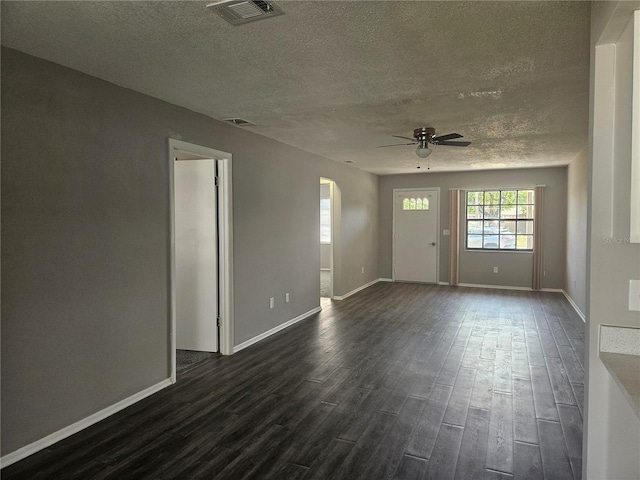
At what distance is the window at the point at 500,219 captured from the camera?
8.13 metres

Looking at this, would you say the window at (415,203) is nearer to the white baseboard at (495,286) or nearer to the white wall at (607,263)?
the white baseboard at (495,286)

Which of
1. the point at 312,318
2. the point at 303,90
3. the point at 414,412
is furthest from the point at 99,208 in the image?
the point at 312,318

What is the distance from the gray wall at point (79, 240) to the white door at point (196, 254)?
510mm

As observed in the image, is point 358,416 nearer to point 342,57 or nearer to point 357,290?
point 342,57

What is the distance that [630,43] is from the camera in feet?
5.10

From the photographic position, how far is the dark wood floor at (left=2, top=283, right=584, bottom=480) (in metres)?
2.37

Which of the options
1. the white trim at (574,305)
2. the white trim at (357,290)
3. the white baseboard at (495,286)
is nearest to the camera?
the white trim at (574,305)

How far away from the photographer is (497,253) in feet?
27.2

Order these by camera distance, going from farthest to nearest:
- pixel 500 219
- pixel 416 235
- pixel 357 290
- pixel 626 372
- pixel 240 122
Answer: pixel 416 235
pixel 500 219
pixel 357 290
pixel 240 122
pixel 626 372

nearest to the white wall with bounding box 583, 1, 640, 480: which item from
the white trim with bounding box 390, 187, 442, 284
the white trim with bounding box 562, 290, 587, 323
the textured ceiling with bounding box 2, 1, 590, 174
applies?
the textured ceiling with bounding box 2, 1, 590, 174

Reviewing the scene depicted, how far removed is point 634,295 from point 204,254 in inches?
146

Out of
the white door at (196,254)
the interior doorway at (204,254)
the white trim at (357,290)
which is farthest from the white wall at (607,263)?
the white trim at (357,290)

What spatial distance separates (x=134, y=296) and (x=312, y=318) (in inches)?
122

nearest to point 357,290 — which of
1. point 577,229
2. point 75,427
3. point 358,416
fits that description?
A: point 577,229
